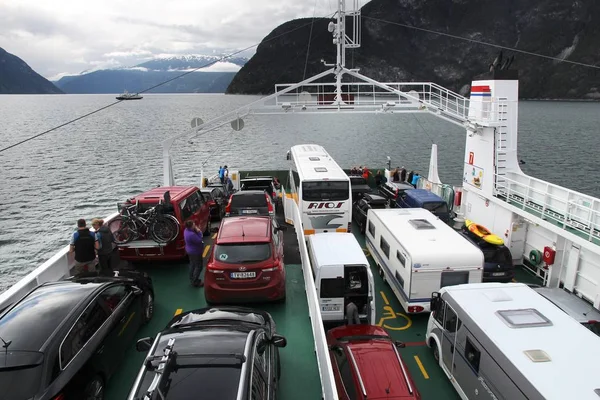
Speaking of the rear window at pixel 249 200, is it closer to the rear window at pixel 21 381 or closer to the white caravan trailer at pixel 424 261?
the white caravan trailer at pixel 424 261

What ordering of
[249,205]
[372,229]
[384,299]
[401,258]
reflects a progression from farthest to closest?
1. [249,205]
2. [372,229]
3. [384,299]
4. [401,258]

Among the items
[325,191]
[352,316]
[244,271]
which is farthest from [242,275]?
[325,191]

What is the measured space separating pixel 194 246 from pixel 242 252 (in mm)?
1616

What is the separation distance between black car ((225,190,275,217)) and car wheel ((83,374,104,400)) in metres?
7.78

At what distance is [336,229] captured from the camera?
1420 centimetres

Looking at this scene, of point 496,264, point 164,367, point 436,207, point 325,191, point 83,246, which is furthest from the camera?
point 436,207

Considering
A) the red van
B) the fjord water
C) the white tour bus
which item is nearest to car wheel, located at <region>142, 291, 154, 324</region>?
the red van

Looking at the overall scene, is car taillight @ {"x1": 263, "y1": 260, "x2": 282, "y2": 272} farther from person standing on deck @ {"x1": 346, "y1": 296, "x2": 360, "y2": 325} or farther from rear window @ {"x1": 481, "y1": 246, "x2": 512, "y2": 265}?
rear window @ {"x1": 481, "y1": 246, "x2": 512, "y2": 265}

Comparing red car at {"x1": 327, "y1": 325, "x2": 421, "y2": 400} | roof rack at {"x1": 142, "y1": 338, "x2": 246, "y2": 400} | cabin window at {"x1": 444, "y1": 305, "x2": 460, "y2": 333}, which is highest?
roof rack at {"x1": 142, "y1": 338, "x2": 246, "y2": 400}

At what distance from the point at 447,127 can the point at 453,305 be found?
70451 mm

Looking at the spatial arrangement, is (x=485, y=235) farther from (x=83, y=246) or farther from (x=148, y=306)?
(x=83, y=246)

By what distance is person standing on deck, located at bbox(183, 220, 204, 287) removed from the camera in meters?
9.17

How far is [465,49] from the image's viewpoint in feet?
515

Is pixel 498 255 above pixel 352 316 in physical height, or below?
above
